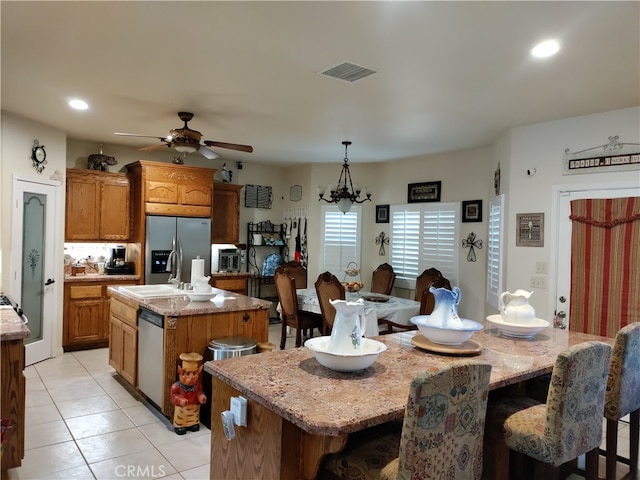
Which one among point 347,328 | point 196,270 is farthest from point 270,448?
point 196,270

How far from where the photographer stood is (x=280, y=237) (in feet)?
25.0

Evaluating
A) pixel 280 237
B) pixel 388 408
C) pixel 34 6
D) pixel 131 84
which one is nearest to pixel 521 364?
pixel 388 408

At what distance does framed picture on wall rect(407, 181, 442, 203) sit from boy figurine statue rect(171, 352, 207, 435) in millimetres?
4075

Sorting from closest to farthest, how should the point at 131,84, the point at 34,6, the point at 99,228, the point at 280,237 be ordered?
the point at 34,6 → the point at 131,84 → the point at 99,228 → the point at 280,237

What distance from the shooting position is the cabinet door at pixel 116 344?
4.25 m

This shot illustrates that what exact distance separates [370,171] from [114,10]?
5.08m

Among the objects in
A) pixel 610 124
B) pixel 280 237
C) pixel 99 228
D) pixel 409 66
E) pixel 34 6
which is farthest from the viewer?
pixel 280 237

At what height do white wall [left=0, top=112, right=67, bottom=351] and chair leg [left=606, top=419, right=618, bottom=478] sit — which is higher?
white wall [left=0, top=112, right=67, bottom=351]

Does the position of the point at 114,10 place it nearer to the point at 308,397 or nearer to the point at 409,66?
the point at 409,66

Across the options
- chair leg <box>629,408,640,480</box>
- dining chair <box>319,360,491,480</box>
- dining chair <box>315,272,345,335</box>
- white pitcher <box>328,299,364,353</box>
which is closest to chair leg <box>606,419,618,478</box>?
chair leg <box>629,408,640,480</box>

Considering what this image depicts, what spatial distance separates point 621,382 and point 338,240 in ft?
16.3

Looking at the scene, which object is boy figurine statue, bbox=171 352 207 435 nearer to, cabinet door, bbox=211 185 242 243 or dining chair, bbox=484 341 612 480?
dining chair, bbox=484 341 612 480

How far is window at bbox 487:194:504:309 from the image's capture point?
4715 millimetres

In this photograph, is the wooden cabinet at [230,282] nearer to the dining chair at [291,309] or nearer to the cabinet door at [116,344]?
the dining chair at [291,309]
